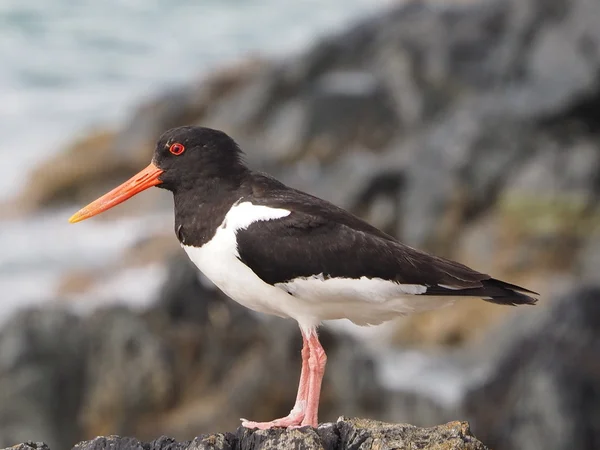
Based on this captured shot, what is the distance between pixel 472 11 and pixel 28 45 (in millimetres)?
16061

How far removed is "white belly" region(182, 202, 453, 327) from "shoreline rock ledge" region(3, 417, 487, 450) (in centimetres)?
99

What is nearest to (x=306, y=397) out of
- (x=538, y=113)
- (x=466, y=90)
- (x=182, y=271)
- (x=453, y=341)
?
(x=182, y=271)

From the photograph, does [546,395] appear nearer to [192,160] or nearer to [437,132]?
[192,160]

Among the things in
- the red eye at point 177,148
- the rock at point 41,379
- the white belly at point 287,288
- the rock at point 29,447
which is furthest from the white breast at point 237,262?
the rock at point 41,379

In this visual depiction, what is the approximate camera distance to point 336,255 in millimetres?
6438

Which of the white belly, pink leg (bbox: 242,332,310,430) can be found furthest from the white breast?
pink leg (bbox: 242,332,310,430)

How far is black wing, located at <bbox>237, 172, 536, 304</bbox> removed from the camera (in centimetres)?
632

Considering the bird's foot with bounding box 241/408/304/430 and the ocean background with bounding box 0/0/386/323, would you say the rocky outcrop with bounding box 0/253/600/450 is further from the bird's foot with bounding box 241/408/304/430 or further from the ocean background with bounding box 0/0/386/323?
the ocean background with bounding box 0/0/386/323

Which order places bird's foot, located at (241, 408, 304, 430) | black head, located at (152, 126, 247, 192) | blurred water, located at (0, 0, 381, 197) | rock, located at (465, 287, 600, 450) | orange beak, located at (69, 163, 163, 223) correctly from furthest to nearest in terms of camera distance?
blurred water, located at (0, 0, 381, 197) → rock, located at (465, 287, 600, 450) → orange beak, located at (69, 163, 163, 223) → black head, located at (152, 126, 247, 192) → bird's foot, located at (241, 408, 304, 430)

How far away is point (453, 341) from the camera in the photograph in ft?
53.0

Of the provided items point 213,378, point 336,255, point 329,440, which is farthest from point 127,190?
point 213,378

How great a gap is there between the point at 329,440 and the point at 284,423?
0.64 meters

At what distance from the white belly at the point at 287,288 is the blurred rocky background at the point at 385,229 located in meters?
4.62

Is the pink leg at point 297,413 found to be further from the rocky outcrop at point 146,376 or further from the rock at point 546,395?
the rock at point 546,395
